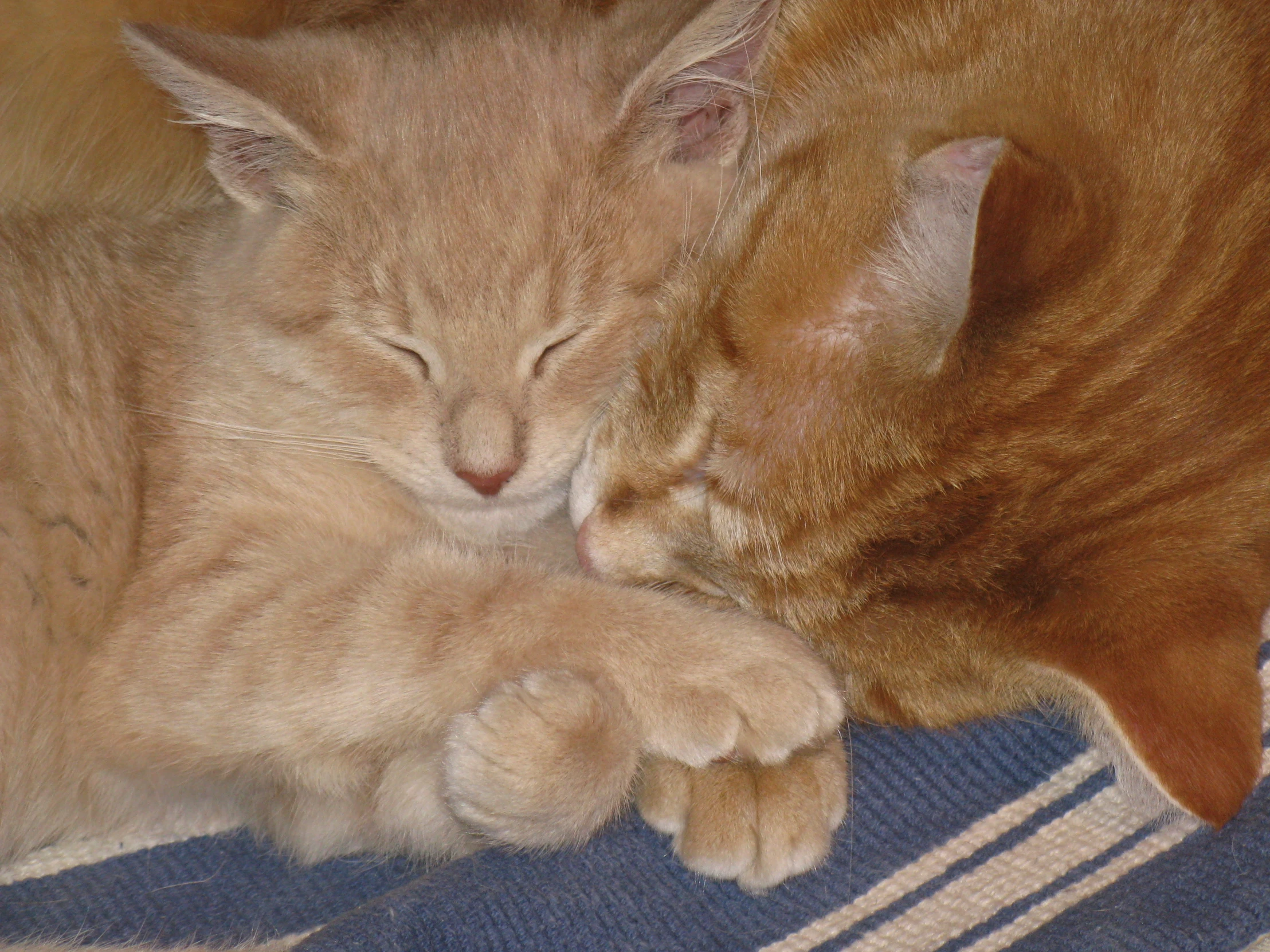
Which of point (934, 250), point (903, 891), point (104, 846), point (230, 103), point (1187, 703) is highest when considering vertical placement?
point (934, 250)

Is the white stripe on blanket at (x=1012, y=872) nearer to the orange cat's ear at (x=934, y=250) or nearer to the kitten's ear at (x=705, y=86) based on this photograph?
the orange cat's ear at (x=934, y=250)

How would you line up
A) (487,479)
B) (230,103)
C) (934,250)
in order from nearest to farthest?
(934,250)
(230,103)
(487,479)

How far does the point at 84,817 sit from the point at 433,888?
0.56m

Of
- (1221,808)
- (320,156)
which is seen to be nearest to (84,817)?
(320,156)

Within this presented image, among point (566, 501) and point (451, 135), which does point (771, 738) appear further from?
point (451, 135)

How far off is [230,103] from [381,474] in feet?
1.68

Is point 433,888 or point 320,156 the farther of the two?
point 320,156

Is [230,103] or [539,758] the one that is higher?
[230,103]

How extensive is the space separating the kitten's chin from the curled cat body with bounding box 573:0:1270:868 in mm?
257

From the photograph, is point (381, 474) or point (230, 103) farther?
point (381, 474)

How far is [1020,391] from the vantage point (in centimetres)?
120

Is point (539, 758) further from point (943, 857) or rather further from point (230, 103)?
point (230, 103)

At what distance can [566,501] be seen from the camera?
1699 millimetres

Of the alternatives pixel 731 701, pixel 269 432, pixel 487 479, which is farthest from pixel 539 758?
pixel 269 432
